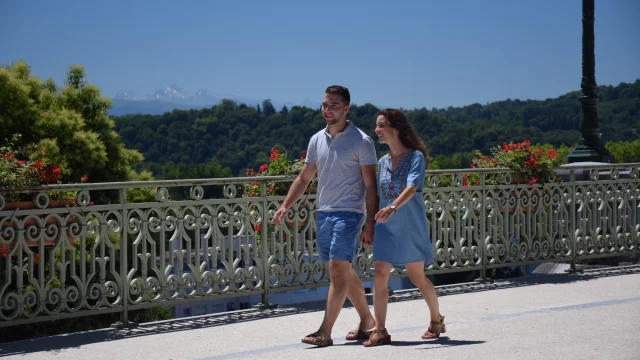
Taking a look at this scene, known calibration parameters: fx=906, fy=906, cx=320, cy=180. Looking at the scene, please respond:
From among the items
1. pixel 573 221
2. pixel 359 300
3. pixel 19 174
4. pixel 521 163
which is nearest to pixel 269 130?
pixel 573 221

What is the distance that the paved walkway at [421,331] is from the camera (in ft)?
21.0

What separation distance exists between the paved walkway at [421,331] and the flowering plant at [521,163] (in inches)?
70.9

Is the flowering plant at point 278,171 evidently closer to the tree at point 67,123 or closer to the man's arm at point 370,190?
the man's arm at point 370,190

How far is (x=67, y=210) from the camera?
7.68 meters

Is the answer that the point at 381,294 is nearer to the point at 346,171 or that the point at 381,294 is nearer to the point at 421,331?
the point at 421,331

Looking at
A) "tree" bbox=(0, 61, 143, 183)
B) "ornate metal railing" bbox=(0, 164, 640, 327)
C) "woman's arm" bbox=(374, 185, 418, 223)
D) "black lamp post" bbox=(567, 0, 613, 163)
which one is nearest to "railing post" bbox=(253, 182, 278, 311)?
"ornate metal railing" bbox=(0, 164, 640, 327)

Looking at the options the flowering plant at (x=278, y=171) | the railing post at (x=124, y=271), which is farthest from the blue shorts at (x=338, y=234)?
the flowering plant at (x=278, y=171)

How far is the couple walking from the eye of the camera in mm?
6680

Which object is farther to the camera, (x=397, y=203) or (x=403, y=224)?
(x=403, y=224)

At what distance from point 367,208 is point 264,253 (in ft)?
8.12

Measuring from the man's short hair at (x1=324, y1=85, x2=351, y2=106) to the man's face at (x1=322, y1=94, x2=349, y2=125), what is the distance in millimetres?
22

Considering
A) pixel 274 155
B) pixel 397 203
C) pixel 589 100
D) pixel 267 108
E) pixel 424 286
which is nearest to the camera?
pixel 397 203

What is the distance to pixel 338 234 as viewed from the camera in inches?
261

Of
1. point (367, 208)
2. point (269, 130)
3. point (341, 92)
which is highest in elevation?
point (269, 130)
